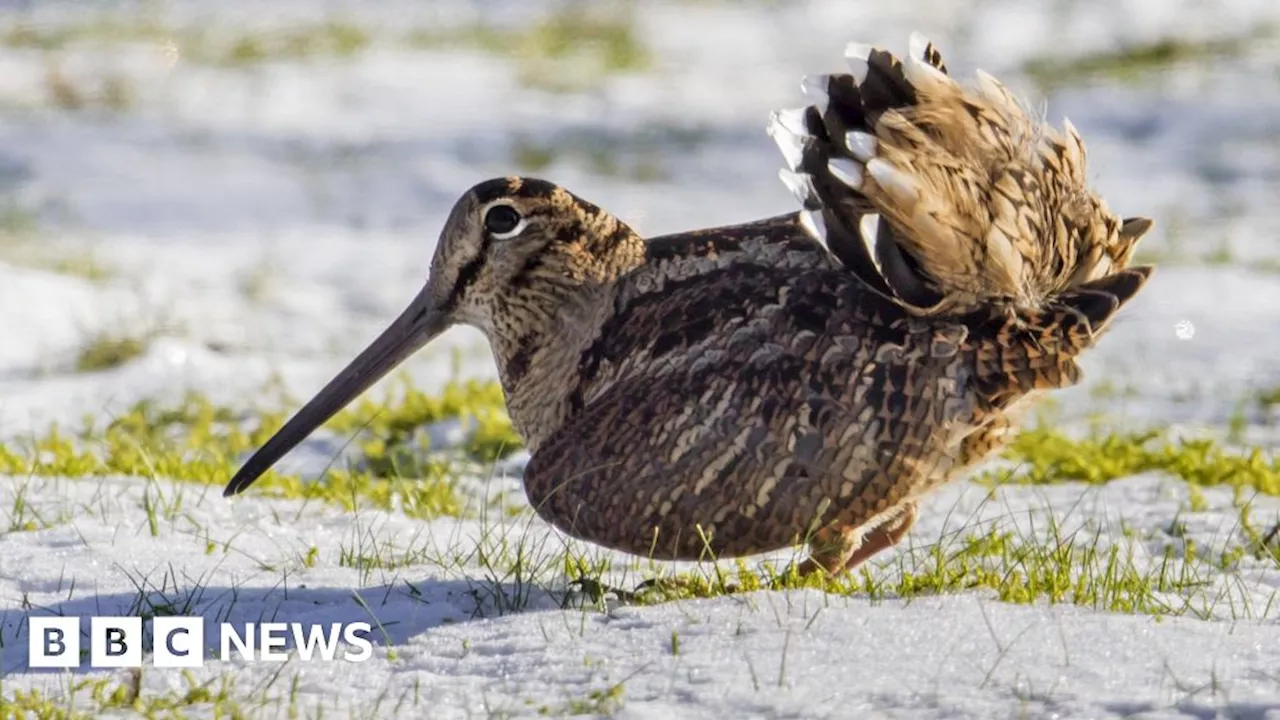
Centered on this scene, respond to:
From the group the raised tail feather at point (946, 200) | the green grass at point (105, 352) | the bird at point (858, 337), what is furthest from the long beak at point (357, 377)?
the green grass at point (105, 352)

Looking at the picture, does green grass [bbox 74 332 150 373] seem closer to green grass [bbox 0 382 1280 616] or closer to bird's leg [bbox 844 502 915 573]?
green grass [bbox 0 382 1280 616]

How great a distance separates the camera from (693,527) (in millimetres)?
4301

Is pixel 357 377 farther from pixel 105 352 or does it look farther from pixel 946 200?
pixel 105 352

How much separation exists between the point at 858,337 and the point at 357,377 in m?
1.59

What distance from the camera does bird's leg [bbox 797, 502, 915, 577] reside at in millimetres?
4398

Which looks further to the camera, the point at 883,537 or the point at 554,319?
the point at 554,319

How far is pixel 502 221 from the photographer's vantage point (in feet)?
16.1

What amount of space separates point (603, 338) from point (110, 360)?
4.55 meters

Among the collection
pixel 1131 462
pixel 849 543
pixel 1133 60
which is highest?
pixel 1133 60

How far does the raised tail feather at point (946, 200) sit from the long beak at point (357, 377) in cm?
126

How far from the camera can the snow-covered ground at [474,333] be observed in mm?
3818

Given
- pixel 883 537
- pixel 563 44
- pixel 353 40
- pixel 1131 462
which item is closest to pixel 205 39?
pixel 353 40

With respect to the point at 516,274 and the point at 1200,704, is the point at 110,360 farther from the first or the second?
the point at 1200,704

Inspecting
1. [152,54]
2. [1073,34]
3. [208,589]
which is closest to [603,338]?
[208,589]
